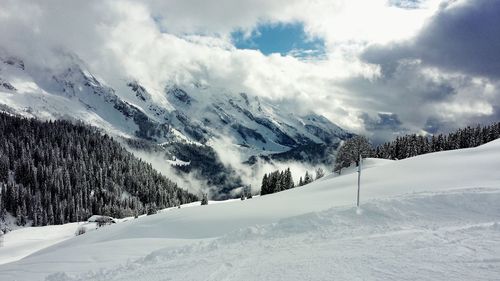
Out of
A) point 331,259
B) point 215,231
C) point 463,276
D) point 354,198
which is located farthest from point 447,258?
point 354,198

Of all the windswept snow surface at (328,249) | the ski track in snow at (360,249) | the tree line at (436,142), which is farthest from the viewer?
the tree line at (436,142)

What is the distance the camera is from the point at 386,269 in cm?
1356

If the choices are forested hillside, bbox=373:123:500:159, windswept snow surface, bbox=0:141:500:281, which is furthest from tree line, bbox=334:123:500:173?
windswept snow surface, bbox=0:141:500:281

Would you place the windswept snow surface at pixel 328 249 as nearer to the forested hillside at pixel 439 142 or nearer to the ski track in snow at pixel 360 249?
the ski track in snow at pixel 360 249

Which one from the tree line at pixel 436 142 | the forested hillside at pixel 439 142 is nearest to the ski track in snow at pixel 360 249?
the tree line at pixel 436 142

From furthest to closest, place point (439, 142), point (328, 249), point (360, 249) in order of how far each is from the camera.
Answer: point (439, 142) < point (328, 249) < point (360, 249)

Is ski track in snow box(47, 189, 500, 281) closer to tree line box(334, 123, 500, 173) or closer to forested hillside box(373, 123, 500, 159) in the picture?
tree line box(334, 123, 500, 173)

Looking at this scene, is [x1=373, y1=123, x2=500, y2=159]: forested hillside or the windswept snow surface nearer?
the windswept snow surface

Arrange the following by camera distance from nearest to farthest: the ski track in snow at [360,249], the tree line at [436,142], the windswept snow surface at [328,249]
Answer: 1. the ski track in snow at [360,249]
2. the windswept snow surface at [328,249]
3. the tree line at [436,142]

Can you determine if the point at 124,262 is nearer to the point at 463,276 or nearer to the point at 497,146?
the point at 463,276

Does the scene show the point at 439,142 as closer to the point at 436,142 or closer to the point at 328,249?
the point at 436,142

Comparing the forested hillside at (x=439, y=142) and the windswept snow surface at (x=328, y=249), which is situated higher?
the forested hillside at (x=439, y=142)

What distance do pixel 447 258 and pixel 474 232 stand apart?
15.0 feet

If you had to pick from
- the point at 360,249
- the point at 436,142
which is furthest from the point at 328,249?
the point at 436,142
